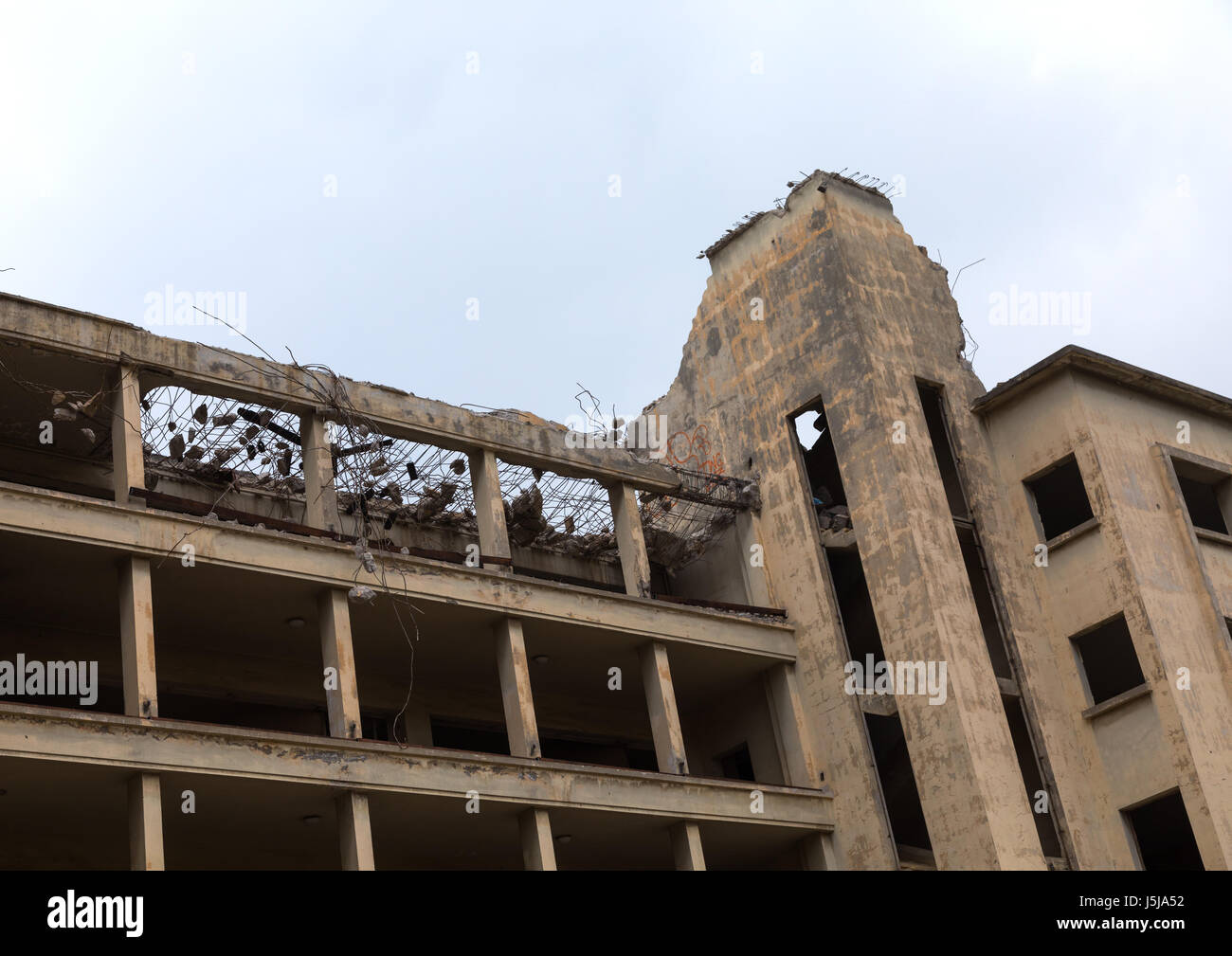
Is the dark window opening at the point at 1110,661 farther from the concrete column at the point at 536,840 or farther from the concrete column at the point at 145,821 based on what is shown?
the concrete column at the point at 145,821

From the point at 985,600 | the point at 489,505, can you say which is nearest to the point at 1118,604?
the point at 985,600

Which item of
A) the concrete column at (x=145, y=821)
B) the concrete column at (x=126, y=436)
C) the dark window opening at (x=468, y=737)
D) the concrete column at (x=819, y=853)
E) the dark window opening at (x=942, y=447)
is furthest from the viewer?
the dark window opening at (x=942, y=447)

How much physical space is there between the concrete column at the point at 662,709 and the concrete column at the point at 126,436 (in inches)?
312

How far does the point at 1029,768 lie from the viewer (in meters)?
24.3

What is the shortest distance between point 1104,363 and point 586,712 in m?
10.0

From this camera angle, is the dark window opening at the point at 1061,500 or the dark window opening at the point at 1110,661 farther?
the dark window opening at the point at 1110,661

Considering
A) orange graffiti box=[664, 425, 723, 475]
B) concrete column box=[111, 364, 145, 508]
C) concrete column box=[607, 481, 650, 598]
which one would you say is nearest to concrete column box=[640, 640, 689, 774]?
concrete column box=[607, 481, 650, 598]

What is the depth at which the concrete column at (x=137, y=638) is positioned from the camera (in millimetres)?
17578

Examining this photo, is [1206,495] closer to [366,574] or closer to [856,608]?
[856,608]

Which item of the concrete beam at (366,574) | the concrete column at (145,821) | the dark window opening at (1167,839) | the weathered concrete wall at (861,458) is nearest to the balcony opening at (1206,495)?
the weathered concrete wall at (861,458)

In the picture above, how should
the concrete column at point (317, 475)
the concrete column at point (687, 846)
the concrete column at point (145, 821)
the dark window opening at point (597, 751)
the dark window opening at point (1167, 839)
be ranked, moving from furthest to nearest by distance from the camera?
the dark window opening at point (1167, 839), the dark window opening at point (597, 751), the concrete column at point (687, 846), the concrete column at point (317, 475), the concrete column at point (145, 821)

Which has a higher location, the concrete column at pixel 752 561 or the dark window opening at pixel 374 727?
the concrete column at pixel 752 561

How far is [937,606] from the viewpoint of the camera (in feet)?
74.6
